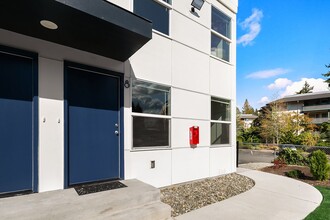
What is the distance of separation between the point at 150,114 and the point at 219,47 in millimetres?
4112

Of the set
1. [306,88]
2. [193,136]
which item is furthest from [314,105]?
[193,136]

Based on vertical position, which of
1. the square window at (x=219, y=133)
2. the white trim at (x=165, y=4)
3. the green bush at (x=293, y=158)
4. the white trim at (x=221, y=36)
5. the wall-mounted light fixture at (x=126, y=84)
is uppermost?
the white trim at (x=165, y=4)

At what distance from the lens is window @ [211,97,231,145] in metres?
6.72

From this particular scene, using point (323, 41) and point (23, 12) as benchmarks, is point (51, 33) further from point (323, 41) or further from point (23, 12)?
point (323, 41)

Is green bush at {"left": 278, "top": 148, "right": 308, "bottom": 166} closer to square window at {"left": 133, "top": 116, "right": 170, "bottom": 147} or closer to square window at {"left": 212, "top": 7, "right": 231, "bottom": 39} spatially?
square window at {"left": 212, "top": 7, "right": 231, "bottom": 39}

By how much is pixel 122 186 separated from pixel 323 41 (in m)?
27.2

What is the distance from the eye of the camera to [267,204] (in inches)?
162

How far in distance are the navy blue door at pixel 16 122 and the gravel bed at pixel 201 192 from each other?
9.02ft

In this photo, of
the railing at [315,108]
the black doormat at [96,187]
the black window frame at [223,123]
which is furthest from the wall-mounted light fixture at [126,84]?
the railing at [315,108]

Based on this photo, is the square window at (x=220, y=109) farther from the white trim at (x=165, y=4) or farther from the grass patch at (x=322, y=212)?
the grass patch at (x=322, y=212)

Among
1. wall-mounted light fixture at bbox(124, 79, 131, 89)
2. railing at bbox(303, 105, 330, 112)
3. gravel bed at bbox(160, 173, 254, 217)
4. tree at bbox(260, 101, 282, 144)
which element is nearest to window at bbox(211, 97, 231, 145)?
gravel bed at bbox(160, 173, 254, 217)

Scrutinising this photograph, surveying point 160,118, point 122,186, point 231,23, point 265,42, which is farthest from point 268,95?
point 122,186

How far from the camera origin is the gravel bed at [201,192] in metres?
4.08

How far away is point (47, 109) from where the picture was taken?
347 centimetres
